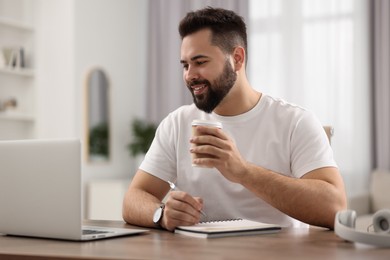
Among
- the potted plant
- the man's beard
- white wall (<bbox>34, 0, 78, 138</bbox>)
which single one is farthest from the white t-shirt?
the potted plant

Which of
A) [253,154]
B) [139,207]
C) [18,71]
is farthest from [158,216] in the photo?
[18,71]

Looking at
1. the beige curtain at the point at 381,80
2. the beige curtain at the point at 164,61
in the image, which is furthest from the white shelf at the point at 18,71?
the beige curtain at the point at 381,80

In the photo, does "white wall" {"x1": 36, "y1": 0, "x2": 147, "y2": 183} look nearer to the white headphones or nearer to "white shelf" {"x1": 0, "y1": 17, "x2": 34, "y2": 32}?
"white shelf" {"x1": 0, "y1": 17, "x2": 34, "y2": 32}

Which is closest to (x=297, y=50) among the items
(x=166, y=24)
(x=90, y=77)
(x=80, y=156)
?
(x=166, y=24)

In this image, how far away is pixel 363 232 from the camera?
4.38 ft

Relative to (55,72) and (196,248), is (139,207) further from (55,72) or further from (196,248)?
A: (55,72)

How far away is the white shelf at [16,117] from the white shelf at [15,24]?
2.35 ft

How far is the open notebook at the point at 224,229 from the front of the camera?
1510mm

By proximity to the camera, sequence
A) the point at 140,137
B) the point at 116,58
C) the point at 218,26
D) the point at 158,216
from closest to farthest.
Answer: the point at 158,216 < the point at 218,26 < the point at 140,137 < the point at 116,58

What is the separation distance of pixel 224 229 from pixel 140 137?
413cm

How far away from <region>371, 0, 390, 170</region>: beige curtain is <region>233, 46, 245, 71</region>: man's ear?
296cm

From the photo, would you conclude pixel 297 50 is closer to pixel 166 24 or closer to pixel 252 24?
pixel 252 24

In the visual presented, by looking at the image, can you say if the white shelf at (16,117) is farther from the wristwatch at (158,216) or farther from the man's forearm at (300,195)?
the man's forearm at (300,195)

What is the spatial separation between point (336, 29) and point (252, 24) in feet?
2.56
